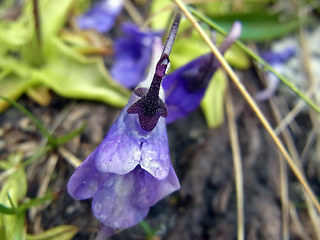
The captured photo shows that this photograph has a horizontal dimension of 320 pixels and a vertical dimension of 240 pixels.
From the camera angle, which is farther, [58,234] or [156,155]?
[58,234]

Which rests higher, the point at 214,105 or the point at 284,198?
the point at 214,105

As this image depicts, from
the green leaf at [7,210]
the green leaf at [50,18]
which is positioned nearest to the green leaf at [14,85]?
the green leaf at [50,18]

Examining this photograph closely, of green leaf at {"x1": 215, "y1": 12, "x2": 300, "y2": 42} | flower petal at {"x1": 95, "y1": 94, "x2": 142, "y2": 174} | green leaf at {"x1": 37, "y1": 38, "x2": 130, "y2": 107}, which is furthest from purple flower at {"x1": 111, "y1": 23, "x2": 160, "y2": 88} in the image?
flower petal at {"x1": 95, "y1": 94, "x2": 142, "y2": 174}

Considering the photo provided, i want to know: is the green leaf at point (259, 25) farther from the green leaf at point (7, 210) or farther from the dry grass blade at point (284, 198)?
the green leaf at point (7, 210)

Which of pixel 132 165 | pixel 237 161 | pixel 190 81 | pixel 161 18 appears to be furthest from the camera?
pixel 161 18

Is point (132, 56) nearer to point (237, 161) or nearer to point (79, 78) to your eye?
point (79, 78)

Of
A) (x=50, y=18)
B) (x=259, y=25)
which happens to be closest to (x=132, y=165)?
(x=50, y=18)

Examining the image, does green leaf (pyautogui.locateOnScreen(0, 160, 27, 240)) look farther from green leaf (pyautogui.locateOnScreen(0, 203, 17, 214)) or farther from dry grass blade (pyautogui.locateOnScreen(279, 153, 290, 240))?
dry grass blade (pyautogui.locateOnScreen(279, 153, 290, 240))
